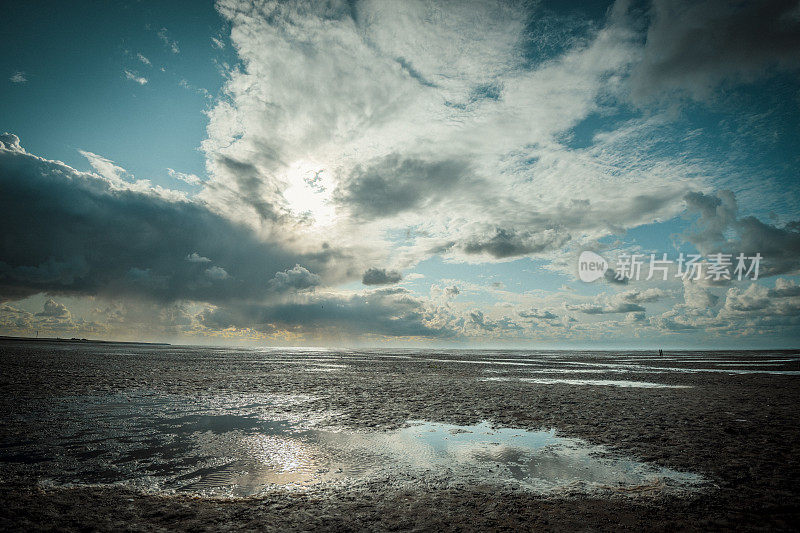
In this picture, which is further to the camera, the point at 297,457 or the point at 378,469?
the point at 297,457

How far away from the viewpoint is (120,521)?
19.7 ft

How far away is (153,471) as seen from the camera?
8273 millimetres

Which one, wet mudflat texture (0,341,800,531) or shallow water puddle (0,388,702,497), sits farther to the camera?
shallow water puddle (0,388,702,497)

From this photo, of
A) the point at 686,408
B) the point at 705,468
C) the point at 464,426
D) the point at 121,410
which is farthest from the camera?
the point at 686,408

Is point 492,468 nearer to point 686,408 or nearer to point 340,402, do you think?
point 340,402

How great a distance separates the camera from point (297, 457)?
31.7ft

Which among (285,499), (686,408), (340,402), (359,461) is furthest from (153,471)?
(686,408)

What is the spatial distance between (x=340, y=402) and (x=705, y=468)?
48.2 feet

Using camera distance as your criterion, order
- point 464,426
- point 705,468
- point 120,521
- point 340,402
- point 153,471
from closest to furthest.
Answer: point 120,521
point 153,471
point 705,468
point 464,426
point 340,402

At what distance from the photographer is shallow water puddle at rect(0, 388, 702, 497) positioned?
7961mm

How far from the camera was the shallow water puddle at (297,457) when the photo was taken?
7.96m

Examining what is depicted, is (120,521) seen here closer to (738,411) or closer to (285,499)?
(285,499)

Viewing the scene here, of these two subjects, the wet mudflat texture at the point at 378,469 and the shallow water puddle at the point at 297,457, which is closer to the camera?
the wet mudflat texture at the point at 378,469

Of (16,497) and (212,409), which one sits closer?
(16,497)
